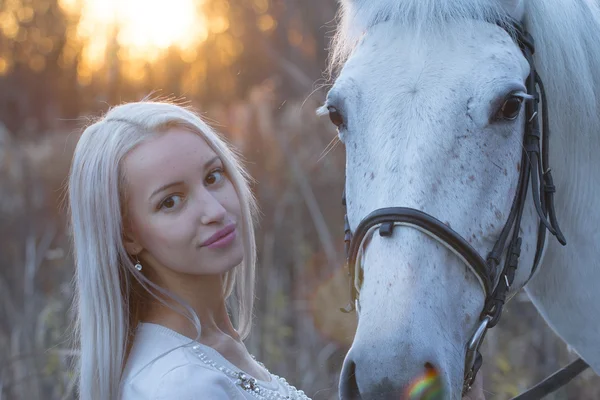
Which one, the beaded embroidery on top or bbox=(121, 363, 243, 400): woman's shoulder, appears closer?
bbox=(121, 363, 243, 400): woman's shoulder

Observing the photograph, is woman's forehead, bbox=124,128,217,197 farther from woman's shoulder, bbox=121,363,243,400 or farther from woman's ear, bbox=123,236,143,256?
woman's shoulder, bbox=121,363,243,400

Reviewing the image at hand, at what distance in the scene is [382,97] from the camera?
6.03ft

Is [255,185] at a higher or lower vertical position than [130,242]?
lower

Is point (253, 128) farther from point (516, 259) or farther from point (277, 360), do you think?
point (516, 259)

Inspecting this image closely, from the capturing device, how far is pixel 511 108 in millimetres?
1819

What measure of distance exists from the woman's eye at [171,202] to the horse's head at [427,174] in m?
0.51

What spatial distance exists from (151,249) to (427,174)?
2.78ft

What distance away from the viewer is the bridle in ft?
5.40

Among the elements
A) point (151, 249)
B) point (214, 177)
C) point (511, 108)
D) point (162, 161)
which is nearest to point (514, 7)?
point (511, 108)

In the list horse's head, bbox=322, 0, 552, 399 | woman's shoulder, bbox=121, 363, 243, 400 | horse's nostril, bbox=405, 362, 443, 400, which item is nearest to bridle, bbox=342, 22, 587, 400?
horse's head, bbox=322, 0, 552, 399

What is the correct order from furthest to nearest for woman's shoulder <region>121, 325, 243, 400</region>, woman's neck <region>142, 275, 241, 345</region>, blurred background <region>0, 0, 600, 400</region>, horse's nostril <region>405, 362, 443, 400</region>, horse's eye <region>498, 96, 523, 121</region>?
blurred background <region>0, 0, 600, 400</region>, woman's neck <region>142, 275, 241, 345</region>, horse's eye <region>498, 96, 523, 121</region>, woman's shoulder <region>121, 325, 243, 400</region>, horse's nostril <region>405, 362, 443, 400</region>

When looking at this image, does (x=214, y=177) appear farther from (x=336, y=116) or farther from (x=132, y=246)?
(x=336, y=116)

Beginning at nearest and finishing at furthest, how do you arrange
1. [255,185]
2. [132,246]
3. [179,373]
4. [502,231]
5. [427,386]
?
[427,386] < [179,373] < [502,231] < [132,246] < [255,185]

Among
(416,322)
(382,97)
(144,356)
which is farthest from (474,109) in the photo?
(144,356)
